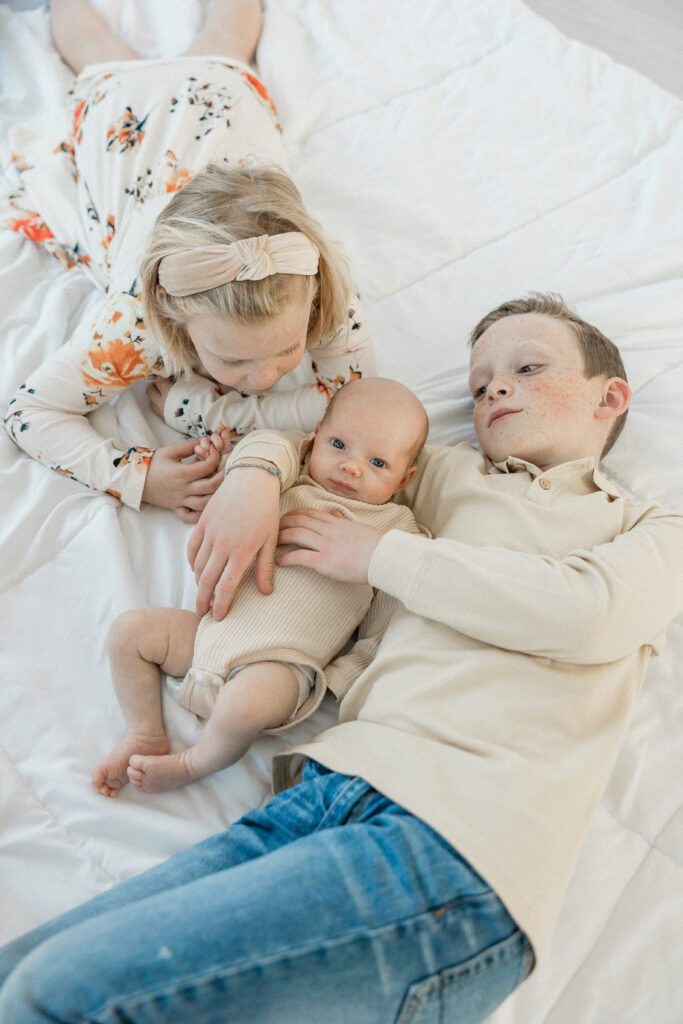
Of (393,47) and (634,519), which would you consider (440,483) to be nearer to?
(634,519)

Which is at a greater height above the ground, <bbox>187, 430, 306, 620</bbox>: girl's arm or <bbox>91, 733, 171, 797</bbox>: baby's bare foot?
<bbox>187, 430, 306, 620</bbox>: girl's arm

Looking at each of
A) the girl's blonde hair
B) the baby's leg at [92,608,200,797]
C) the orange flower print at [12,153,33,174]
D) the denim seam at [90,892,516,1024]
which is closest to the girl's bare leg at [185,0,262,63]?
the orange flower print at [12,153,33,174]

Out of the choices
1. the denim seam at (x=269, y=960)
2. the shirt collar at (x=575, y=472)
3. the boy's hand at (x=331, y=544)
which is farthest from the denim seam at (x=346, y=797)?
the shirt collar at (x=575, y=472)

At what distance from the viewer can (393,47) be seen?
1816 millimetres

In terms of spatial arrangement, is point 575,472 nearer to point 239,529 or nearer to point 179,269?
point 239,529

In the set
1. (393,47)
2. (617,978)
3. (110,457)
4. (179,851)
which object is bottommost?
(617,978)

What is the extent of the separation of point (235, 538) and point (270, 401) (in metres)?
0.36

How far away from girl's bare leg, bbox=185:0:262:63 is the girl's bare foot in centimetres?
149

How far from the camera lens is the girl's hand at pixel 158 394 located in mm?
1294

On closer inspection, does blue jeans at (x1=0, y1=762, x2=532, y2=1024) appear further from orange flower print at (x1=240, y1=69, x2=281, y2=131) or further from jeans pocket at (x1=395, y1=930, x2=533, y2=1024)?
orange flower print at (x1=240, y1=69, x2=281, y2=131)

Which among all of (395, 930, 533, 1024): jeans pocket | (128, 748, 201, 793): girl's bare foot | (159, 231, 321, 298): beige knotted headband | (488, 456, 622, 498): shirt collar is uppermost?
(159, 231, 321, 298): beige knotted headband

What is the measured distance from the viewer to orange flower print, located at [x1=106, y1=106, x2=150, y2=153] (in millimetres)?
1403

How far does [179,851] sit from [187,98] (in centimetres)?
131

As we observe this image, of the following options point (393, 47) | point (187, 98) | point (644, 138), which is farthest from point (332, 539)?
point (393, 47)
